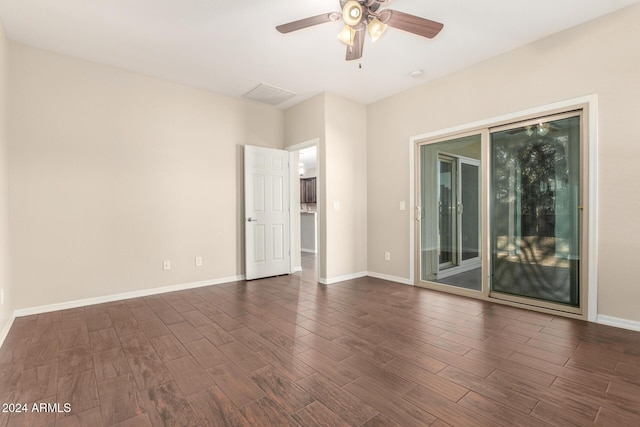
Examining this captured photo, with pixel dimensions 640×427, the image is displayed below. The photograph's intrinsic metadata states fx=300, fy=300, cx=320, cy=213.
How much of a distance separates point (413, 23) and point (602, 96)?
Result: 6.40 feet

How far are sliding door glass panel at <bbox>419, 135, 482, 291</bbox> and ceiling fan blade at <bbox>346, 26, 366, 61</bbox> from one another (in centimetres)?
194

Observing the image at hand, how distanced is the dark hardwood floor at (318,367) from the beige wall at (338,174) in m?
1.31

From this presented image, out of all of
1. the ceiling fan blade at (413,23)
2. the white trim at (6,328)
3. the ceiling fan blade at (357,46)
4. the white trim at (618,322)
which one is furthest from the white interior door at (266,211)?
the white trim at (618,322)

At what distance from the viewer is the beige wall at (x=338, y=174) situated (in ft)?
14.5

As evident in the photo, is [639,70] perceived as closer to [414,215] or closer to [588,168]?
[588,168]

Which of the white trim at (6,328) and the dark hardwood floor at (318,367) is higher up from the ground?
the white trim at (6,328)

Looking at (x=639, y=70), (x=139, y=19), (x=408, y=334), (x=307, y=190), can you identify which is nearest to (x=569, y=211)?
(x=639, y=70)

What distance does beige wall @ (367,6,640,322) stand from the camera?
8.55ft

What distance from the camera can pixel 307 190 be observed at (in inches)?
328

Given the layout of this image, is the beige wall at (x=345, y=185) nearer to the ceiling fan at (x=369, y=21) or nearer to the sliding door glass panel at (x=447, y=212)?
the sliding door glass panel at (x=447, y=212)

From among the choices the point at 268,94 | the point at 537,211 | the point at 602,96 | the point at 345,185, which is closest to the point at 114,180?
the point at 268,94

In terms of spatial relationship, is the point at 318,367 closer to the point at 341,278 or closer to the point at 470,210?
the point at 341,278

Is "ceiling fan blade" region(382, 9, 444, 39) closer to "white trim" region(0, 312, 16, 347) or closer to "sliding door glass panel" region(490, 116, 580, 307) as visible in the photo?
"sliding door glass panel" region(490, 116, 580, 307)

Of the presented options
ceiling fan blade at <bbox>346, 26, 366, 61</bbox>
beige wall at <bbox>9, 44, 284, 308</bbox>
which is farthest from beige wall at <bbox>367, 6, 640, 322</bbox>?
beige wall at <bbox>9, 44, 284, 308</bbox>
